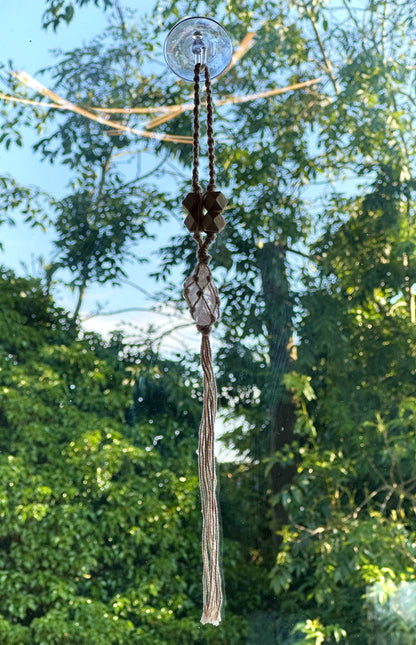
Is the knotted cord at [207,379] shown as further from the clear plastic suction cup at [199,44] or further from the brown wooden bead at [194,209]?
the clear plastic suction cup at [199,44]

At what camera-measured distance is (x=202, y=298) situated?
0.80 meters

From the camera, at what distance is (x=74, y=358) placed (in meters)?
1.84

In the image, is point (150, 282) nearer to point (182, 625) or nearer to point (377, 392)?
point (377, 392)

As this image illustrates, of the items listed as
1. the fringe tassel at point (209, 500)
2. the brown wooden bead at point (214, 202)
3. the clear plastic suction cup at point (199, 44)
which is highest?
the clear plastic suction cup at point (199, 44)

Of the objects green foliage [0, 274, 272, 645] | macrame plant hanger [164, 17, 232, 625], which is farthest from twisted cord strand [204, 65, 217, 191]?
green foliage [0, 274, 272, 645]

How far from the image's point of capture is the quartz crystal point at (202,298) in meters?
0.80

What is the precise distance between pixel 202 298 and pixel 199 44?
0.35 meters

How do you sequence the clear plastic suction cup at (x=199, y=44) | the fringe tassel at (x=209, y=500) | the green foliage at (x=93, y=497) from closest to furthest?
the fringe tassel at (x=209, y=500), the clear plastic suction cup at (x=199, y=44), the green foliage at (x=93, y=497)

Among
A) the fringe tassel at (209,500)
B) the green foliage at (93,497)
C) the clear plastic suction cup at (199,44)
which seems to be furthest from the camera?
the green foliage at (93,497)

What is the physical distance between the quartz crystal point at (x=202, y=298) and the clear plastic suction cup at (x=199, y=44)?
0.31m

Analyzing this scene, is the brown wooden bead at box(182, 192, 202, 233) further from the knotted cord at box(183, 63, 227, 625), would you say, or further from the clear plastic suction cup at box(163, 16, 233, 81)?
the clear plastic suction cup at box(163, 16, 233, 81)

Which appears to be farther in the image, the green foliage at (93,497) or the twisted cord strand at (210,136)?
the green foliage at (93,497)

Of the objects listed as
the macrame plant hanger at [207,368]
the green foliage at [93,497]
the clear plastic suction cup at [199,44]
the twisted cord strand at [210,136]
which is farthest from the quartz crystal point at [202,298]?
the green foliage at [93,497]

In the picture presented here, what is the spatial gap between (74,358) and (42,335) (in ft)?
0.32
